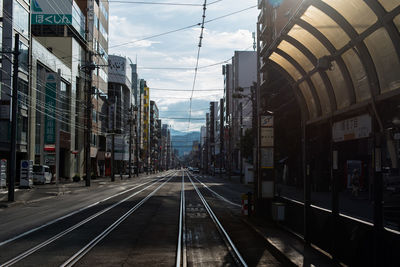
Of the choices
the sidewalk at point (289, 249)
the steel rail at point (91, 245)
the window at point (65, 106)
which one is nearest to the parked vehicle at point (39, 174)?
the window at point (65, 106)

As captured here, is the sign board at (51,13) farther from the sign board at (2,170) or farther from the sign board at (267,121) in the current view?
the sign board at (267,121)

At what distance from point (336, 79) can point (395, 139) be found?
8.39ft

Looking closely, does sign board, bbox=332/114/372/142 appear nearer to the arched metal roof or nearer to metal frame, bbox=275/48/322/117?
the arched metal roof

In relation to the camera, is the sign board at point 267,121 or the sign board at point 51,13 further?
the sign board at point 51,13

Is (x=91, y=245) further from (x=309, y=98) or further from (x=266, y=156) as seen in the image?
(x=266, y=156)

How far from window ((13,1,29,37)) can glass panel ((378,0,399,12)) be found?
1489 inches

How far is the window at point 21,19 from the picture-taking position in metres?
38.9

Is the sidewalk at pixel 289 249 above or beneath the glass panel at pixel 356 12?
beneath

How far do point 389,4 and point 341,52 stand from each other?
2079mm

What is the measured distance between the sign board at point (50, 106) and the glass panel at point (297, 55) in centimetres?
4087

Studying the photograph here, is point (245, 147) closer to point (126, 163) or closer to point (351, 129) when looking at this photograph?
point (351, 129)

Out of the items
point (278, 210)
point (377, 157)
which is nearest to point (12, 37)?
point (278, 210)

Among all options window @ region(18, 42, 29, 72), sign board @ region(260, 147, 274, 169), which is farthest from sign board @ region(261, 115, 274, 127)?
window @ region(18, 42, 29, 72)

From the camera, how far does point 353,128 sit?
815 cm
